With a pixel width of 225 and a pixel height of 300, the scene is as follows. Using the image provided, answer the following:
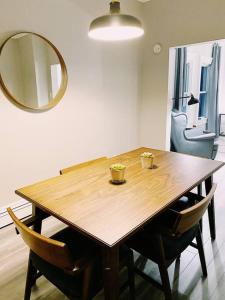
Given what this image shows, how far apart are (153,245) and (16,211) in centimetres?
167

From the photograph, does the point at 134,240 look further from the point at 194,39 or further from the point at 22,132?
the point at 194,39

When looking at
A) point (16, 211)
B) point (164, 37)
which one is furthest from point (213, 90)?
point (16, 211)

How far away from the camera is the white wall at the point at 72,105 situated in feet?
7.51

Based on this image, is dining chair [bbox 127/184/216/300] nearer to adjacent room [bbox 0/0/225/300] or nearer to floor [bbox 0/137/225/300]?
adjacent room [bbox 0/0/225/300]

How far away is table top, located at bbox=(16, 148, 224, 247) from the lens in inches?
43.4

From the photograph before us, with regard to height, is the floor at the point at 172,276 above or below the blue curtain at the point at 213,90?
below

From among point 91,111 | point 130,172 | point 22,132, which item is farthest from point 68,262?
point 91,111

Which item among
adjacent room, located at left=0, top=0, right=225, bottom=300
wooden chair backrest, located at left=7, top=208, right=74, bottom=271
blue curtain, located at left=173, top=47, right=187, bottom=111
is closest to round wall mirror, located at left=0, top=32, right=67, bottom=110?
adjacent room, located at left=0, top=0, right=225, bottom=300

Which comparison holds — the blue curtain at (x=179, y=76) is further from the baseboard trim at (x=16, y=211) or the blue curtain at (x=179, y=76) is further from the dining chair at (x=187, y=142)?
the baseboard trim at (x=16, y=211)

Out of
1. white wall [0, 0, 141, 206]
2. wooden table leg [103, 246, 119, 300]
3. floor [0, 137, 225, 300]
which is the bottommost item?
floor [0, 137, 225, 300]

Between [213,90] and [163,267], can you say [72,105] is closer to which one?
[163,267]

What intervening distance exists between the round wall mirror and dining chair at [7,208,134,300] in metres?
1.48

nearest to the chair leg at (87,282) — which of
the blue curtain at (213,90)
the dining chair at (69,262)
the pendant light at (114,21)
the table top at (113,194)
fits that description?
the dining chair at (69,262)

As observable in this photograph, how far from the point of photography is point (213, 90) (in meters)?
5.98
